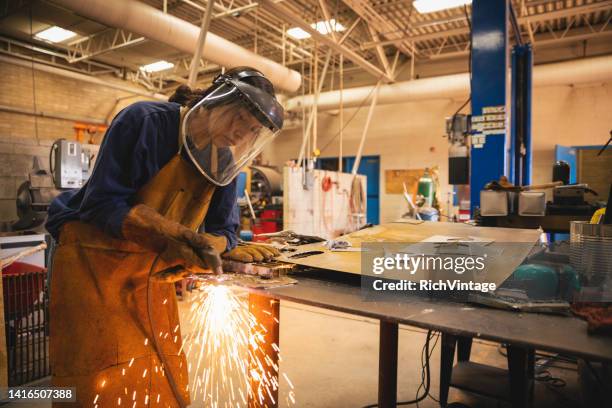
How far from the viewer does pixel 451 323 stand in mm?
1073

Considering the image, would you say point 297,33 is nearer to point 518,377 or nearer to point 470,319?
point 518,377

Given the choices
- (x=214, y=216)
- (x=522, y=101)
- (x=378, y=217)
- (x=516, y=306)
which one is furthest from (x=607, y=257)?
(x=378, y=217)

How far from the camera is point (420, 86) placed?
841cm

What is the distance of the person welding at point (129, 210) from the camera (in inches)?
54.5

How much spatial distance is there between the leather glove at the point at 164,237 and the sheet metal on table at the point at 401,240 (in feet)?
1.72

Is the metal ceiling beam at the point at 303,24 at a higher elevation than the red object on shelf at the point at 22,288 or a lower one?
higher

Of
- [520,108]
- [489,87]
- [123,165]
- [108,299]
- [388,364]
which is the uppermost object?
[520,108]

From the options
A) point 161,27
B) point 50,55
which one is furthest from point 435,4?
point 50,55

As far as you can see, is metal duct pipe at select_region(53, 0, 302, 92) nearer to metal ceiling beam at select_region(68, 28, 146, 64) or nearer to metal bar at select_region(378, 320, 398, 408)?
metal ceiling beam at select_region(68, 28, 146, 64)

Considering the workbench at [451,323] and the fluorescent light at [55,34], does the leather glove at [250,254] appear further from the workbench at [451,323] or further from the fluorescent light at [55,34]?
the fluorescent light at [55,34]

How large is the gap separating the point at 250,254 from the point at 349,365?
1850mm

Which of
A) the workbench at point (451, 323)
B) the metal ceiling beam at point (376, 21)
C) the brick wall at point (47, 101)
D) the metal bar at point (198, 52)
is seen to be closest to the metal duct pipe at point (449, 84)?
the metal ceiling beam at point (376, 21)

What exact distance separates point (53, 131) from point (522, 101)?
1063 cm

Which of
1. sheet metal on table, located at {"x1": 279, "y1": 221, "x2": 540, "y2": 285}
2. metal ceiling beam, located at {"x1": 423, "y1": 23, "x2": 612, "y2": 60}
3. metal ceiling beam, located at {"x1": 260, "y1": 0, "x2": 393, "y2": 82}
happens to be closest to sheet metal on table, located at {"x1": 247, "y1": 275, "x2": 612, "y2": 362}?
sheet metal on table, located at {"x1": 279, "y1": 221, "x2": 540, "y2": 285}
